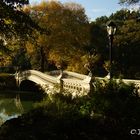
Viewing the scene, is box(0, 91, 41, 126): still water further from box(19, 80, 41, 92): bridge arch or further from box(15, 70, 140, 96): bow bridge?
box(15, 70, 140, 96): bow bridge

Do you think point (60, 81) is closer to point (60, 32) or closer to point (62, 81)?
point (62, 81)

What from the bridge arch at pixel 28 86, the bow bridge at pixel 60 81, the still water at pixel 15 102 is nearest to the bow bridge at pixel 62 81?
the bow bridge at pixel 60 81

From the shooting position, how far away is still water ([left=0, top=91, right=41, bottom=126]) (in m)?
33.7

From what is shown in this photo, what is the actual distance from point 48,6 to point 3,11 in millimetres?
38733

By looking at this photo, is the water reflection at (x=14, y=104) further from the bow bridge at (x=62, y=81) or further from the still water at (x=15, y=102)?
the bow bridge at (x=62, y=81)

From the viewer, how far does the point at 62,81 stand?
32156mm

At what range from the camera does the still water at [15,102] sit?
111 feet

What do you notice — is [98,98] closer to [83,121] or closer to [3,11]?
[83,121]

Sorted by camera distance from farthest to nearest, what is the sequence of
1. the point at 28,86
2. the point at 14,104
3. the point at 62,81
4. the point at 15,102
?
the point at 28,86, the point at 15,102, the point at 14,104, the point at 62,81

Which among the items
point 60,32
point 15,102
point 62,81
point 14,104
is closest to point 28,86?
point 60,32

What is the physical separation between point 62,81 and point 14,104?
846 centimetres

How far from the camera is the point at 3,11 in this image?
14836mm

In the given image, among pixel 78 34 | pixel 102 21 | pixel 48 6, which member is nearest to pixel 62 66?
pixel 78 34

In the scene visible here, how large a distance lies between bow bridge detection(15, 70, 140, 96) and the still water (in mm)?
1788
